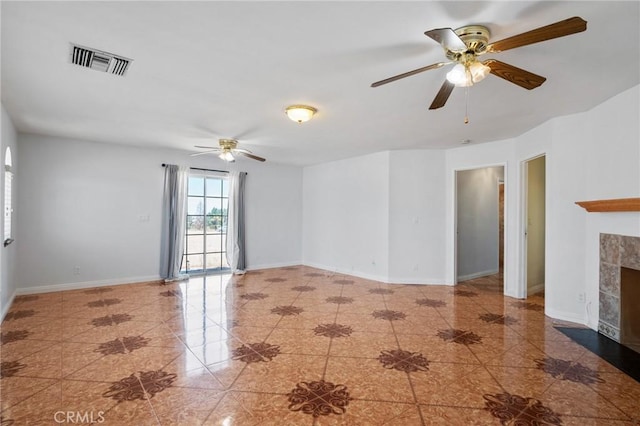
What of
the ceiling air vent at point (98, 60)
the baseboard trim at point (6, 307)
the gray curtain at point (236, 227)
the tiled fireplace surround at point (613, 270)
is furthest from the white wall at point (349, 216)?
the baseboard trim at point (6, 307)

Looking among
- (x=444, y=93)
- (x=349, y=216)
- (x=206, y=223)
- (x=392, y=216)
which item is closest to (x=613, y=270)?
(x=444, y=93)

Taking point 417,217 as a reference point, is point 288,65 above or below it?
above

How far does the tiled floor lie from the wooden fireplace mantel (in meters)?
1.44

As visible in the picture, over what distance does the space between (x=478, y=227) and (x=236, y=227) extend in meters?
5.28

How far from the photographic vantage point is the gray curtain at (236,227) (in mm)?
6828

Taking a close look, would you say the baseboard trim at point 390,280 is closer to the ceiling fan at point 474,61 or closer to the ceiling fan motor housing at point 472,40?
the ceiling fan at point 474,61

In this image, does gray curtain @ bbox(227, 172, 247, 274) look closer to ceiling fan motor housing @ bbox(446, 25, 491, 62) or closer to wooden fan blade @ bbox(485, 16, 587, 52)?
ceiling fan motor housing @ bbox(446, 25, 491, 62)

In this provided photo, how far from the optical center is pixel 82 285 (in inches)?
210

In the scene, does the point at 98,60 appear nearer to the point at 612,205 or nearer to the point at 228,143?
the point at 228,143

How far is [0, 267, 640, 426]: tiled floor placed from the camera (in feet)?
6.75

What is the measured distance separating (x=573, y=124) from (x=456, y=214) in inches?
91.6

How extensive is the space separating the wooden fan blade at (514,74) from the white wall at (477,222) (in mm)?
3803

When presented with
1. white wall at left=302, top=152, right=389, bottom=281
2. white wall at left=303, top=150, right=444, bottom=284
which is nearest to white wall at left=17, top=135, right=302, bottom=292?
white wall at left=302, top=152, right=389, bottom=281

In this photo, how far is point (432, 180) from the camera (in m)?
5.84
